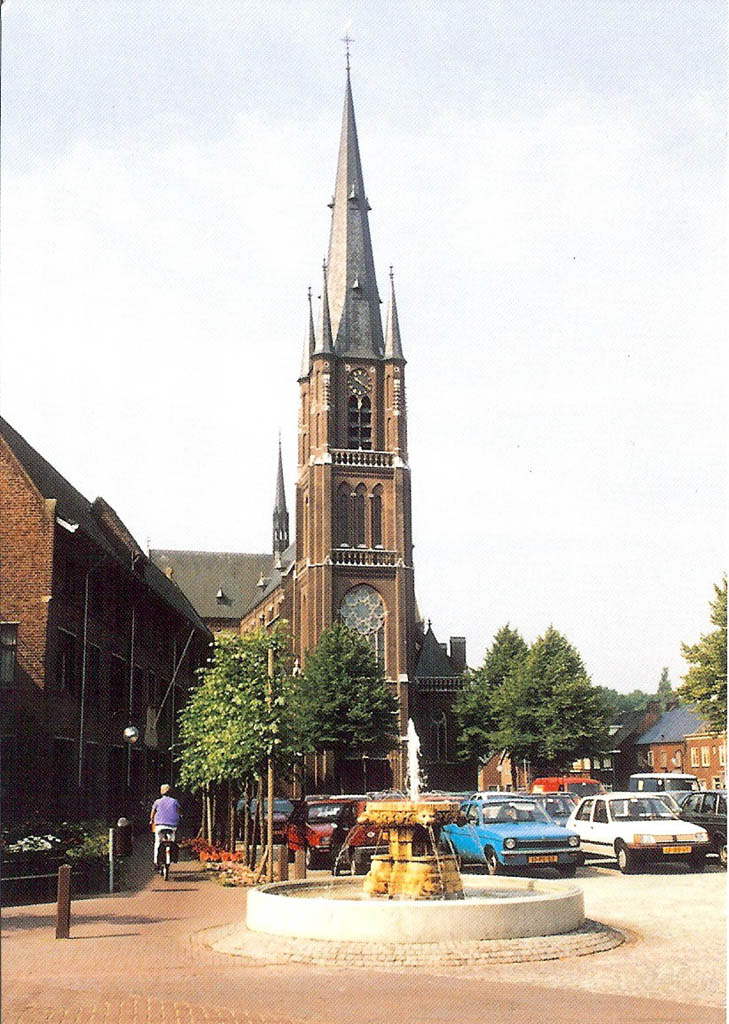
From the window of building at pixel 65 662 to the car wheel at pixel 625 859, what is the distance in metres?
14.3

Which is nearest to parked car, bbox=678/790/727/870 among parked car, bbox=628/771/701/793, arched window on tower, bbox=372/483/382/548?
parked car, bbox=628/771/701/793

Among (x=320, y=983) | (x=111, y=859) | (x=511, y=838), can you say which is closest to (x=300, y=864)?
(x=111, y=859)

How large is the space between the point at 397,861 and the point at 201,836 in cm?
1892

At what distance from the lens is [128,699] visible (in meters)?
35.7

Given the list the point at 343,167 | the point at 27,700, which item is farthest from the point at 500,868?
the point at 343,167

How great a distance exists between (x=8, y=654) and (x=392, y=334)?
216ft

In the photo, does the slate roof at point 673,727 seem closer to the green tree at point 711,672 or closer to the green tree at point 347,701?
the green tree at point 347,701

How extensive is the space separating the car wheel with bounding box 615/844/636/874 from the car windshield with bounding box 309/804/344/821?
6.29 meters

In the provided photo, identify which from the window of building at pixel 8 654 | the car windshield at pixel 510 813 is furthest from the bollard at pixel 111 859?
the window of building at pixel 8 654

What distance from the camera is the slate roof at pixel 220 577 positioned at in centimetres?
11719

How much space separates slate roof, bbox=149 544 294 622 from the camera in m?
117

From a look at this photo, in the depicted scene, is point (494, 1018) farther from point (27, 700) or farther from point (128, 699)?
point (128, 699)

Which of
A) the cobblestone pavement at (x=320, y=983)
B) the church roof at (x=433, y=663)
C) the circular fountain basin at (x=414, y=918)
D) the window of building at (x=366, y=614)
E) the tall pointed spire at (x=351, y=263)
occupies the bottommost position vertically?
the cobblestone pavement at (x=320, y=983)

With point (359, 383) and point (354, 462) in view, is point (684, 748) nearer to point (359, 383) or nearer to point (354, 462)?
point (354, 462)
